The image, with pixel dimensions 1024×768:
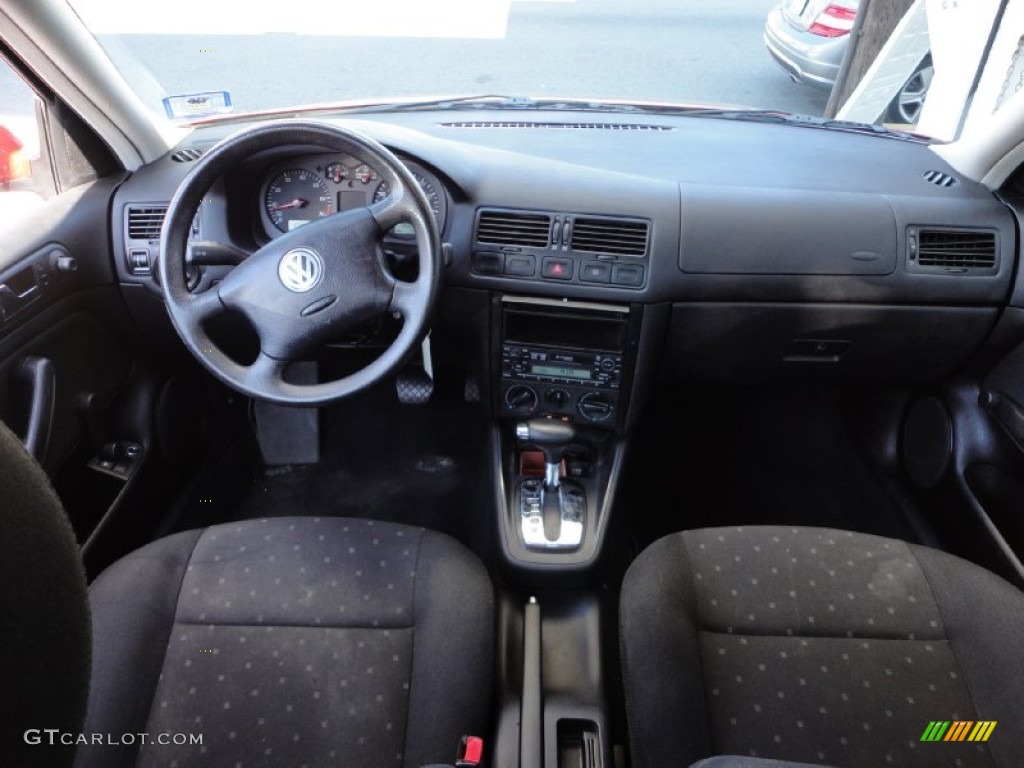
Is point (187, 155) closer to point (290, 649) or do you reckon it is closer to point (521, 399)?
point (521, 399)

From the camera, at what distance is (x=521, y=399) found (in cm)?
206

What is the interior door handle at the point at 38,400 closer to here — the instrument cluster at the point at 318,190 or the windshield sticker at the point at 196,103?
the instrument cluster at the point at 318,190

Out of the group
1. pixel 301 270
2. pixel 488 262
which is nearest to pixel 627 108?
pixel 488 262

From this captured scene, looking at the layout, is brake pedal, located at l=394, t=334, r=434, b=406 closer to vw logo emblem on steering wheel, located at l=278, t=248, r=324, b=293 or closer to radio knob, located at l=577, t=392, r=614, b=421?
radio knob, located at l=577, t=392, r=614, b=421

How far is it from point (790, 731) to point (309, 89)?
289 cm

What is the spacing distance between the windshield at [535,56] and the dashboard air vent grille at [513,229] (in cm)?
64

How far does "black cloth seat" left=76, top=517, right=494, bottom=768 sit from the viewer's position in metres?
1.29

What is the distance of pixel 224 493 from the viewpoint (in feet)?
8.23

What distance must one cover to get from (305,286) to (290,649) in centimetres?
69

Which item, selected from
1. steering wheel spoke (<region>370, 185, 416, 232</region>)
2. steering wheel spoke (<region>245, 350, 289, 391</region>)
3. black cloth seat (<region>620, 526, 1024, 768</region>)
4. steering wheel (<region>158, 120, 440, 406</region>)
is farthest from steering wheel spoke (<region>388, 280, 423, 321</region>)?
black cloth seat (<region>620, 526, 1024, 768</region>)

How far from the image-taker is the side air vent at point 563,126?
2.12m

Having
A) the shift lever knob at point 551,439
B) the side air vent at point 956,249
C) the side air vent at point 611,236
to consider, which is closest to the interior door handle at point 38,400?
the shift lever knob at point 551,439

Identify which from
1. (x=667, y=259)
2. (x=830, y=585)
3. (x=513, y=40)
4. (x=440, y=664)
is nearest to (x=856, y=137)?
(x=667, y=259)

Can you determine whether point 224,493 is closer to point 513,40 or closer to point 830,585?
point 830,585
